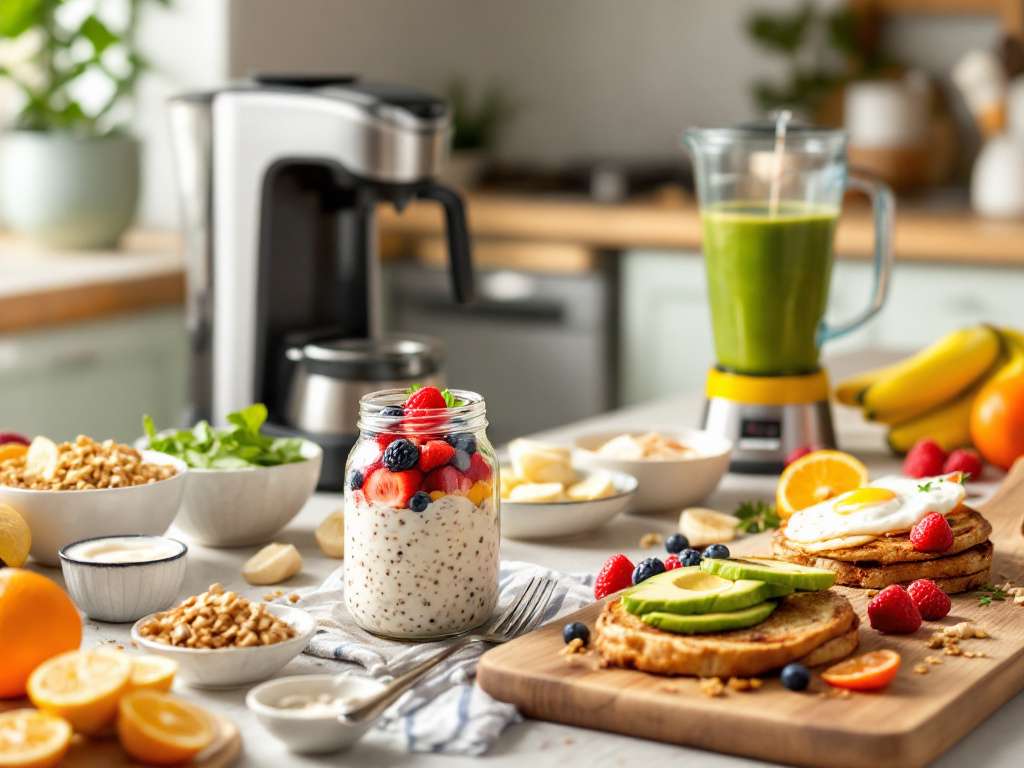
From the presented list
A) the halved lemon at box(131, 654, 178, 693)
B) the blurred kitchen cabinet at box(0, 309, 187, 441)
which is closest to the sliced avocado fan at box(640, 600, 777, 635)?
the halved lemon at box(131, 654, 178, 693)

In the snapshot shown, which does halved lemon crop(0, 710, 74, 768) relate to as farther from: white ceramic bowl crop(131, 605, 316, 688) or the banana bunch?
the banana bunch

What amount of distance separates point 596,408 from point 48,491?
2.48m

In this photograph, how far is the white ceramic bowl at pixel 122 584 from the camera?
41.8 inches

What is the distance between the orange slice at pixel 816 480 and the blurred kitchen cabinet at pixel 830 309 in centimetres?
172

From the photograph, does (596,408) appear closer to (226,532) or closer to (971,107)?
(971,107)

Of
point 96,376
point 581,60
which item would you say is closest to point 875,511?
point 96,376

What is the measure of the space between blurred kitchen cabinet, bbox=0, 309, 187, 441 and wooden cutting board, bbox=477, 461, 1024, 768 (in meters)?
1.87

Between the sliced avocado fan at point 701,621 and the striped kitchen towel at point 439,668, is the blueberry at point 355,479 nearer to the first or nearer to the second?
the striped kitchen towel at point 439,668

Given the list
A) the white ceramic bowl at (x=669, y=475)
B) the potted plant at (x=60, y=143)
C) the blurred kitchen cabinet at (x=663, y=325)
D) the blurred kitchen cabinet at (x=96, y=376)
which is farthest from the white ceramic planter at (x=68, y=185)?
the white ceramic bowl at (x=669, y=475)

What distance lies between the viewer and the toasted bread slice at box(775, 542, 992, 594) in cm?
113

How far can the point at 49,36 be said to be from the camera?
10.2ft

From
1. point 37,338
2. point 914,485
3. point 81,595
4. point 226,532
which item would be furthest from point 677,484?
point 37,338

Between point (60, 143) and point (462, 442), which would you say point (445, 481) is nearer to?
point (462, 442)

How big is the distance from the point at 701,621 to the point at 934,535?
0.29 metres
